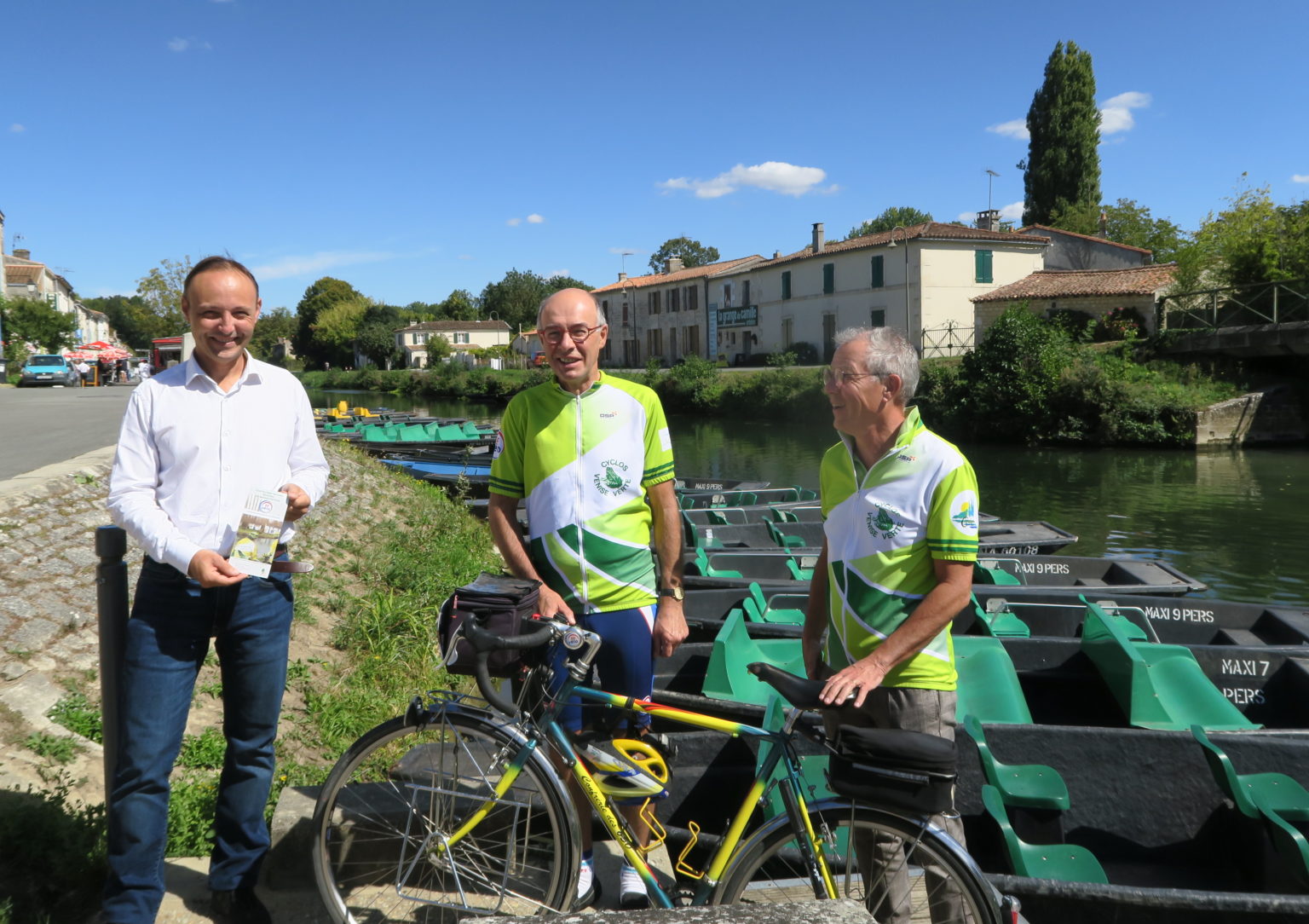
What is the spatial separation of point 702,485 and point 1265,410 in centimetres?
2076

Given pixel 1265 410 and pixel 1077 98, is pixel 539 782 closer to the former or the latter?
pixel 1265 410

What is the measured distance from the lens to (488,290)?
95.7 m

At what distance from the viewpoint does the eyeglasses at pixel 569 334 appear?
9.38 ft

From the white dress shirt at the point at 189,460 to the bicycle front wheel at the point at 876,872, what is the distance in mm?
1525

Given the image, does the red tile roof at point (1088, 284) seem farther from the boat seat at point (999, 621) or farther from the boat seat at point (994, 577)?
the boat seat at point (999, 621)

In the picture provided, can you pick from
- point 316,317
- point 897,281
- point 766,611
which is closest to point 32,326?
point 316,317

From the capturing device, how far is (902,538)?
2.50 m

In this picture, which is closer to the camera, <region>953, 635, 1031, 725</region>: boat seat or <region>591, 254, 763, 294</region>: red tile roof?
<region>953, 635, 1031, 725</region>: boat seat

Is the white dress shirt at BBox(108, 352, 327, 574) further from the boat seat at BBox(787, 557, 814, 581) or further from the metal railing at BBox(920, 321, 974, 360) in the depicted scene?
the metal railing at BBox(920, 321, 974, 360)

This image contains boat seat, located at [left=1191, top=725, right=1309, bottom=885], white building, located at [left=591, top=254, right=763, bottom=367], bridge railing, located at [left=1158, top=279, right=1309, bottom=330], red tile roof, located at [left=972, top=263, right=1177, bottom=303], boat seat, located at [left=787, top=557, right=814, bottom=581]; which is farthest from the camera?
white building, located at [left=591, top=254, right=763, bottom=367]

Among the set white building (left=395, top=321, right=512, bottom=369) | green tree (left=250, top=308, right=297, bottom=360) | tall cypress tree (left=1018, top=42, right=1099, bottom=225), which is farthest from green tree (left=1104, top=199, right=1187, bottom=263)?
green tree (left=250, top=308, right=297, bottom=360)

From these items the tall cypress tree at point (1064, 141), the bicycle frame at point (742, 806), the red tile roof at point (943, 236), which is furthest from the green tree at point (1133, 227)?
the bicycle frame at point (742, 806)

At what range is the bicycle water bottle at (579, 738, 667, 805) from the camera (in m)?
2.58

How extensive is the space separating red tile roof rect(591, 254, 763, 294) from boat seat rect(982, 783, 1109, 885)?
52.2 m
